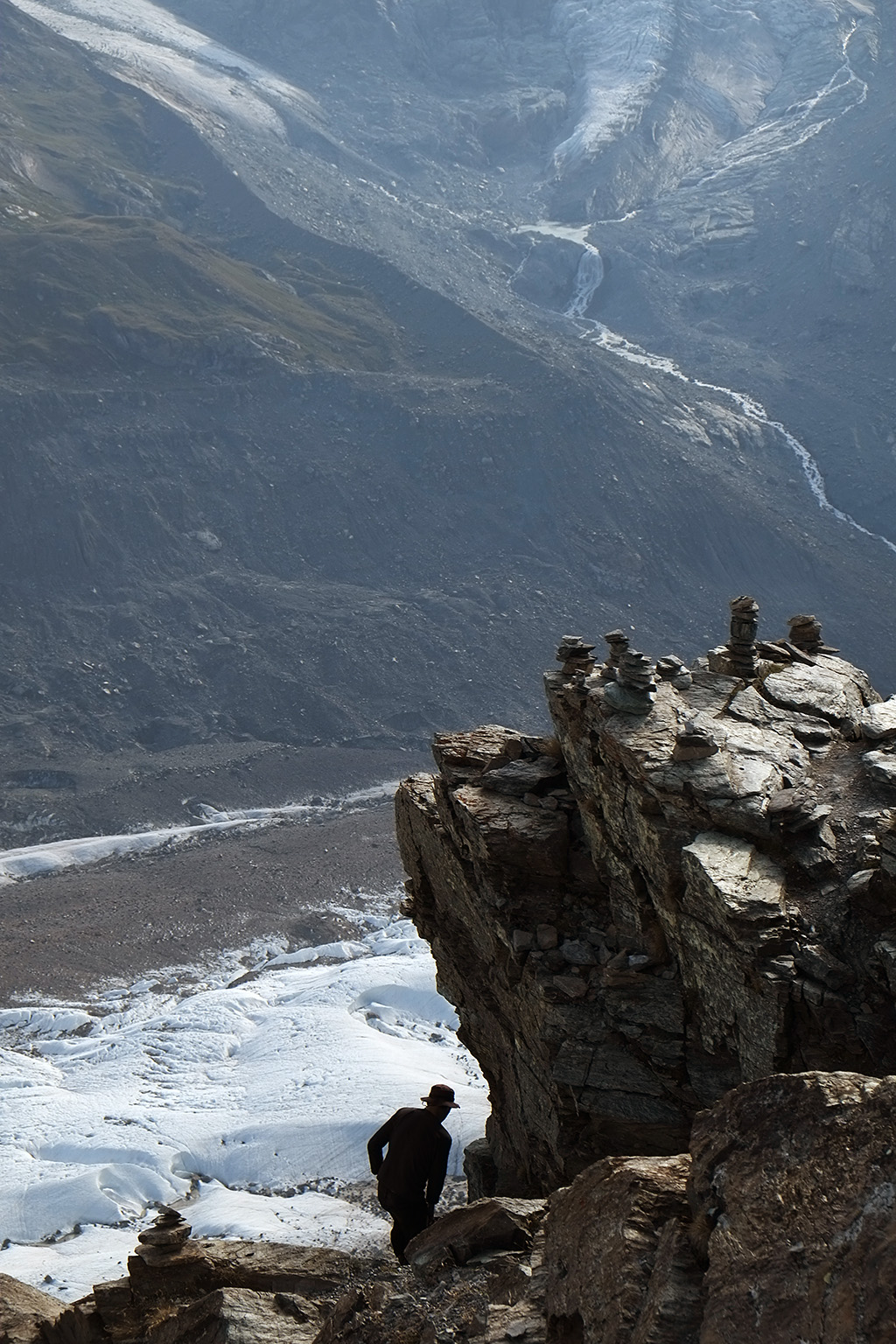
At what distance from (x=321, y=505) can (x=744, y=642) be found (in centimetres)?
6451

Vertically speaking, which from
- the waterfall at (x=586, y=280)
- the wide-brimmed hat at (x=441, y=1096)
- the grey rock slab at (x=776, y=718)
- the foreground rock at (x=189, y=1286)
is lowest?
the foreground rock at (x=189, y=1286)

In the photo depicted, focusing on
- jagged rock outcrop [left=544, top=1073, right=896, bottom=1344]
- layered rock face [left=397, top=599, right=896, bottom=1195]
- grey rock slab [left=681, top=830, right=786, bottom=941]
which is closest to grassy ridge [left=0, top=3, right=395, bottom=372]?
layered rock face [left=397, top=599, right=896, bottom=1195]

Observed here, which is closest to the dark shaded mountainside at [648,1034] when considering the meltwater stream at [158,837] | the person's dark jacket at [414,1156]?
the person's dark jacket at [414,1156]

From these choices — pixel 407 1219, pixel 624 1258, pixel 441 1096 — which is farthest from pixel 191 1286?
pixel 624 1258

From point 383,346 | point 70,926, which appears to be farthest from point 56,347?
point 70,926

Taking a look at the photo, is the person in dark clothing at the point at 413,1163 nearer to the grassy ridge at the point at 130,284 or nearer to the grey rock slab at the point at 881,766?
the grey rock slab at the point at 881,766

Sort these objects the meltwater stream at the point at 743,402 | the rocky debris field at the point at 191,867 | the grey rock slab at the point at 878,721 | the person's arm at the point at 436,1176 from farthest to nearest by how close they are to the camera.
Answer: the meltwater stream at the point at 743,402 → the rocky debris field at the point at 191,867 → the grey rock slab at the point at 878,721 → the person's arm at the point at 436,1176

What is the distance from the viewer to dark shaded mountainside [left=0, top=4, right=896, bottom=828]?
6538cm

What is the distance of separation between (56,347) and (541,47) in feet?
335

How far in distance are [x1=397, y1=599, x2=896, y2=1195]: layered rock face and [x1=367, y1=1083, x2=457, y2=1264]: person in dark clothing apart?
6.53 ft

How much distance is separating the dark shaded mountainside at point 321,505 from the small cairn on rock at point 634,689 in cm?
4905

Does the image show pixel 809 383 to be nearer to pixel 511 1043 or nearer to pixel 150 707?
pixel 150 707

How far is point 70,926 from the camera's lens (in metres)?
43.8

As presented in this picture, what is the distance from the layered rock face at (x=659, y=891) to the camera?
10.7 metres
